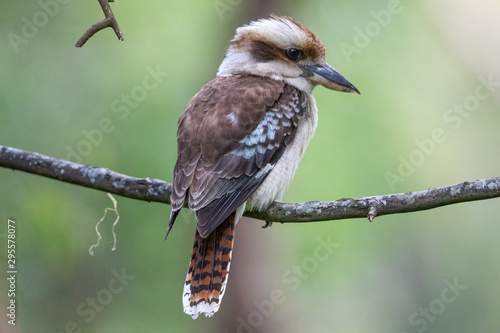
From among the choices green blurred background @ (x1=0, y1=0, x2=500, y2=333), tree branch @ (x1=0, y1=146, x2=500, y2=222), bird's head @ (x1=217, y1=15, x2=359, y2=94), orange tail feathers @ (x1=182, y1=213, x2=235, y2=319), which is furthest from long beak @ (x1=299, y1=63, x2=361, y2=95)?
green blurred background @ (x1=0, y1=0, x2=500, y2=333)

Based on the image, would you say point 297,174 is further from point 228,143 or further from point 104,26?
point 104,26

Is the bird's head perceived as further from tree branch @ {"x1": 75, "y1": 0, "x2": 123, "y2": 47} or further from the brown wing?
tree branch @ {"x1": 75, "y1": 0, "x2": 123, "y2": 47}

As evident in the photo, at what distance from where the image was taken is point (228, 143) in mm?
3363

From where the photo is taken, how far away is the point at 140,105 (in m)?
5.07

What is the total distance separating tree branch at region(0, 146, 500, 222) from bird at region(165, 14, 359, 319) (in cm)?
13

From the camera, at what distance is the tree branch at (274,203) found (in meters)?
2.80

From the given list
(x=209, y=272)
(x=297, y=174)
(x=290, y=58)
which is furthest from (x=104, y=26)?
(x=297, y=174)

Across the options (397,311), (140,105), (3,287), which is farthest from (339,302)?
(3,287)

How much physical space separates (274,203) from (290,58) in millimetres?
860

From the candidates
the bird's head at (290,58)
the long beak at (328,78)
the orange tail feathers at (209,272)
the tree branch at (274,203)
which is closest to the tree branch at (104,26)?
the tree branch at (274,203)

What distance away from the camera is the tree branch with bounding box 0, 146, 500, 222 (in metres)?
2.80

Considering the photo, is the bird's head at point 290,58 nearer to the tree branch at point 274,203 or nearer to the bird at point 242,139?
the bird at point 242,139

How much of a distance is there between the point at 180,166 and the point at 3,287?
1.44m

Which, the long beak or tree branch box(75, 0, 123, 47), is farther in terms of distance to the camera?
the long beak
